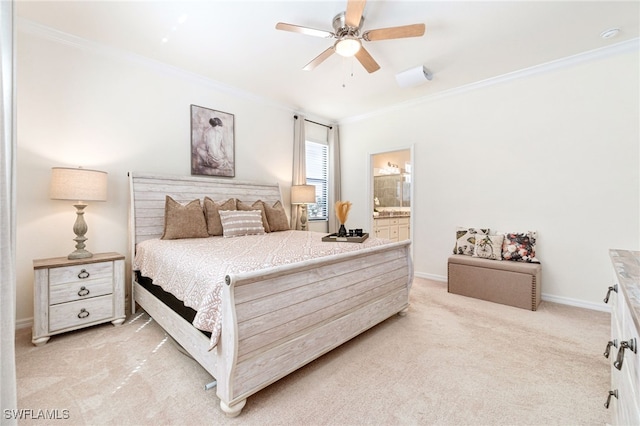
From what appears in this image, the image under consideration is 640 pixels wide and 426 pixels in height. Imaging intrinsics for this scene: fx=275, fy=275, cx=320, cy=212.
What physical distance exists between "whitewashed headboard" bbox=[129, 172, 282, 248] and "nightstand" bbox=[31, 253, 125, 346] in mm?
416

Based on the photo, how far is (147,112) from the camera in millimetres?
3234

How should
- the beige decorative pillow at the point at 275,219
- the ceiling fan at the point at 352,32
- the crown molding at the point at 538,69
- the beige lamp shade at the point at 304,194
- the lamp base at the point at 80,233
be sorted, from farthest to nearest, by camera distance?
the beige lamp shade at the point at 304,194 → the beige decorative pillow at the point at 275,219 → the crown molding at the point at 538,69 → the lamp base at the point at 80,233 → the ceiling fan at the point at 352,32

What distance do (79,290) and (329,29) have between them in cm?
326

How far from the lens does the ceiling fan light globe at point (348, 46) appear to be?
7.78ft

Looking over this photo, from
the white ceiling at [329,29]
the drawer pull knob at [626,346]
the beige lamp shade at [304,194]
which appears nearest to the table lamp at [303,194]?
the beige lamp shade at [304,194]

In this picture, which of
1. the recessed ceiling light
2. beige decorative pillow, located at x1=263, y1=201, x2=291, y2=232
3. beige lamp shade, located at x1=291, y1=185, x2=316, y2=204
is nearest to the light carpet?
beige decorative pillow, located at x1=263, y1=201, x2=291, y2=232

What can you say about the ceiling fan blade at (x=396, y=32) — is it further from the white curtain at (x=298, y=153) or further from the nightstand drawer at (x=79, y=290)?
the nightstand drawer at (x=79, y=290)

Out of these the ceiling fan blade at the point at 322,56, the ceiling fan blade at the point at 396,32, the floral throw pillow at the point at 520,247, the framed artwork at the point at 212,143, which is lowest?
the floral throw pillow at the point at 520,247

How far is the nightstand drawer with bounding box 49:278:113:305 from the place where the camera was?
7.37 ft

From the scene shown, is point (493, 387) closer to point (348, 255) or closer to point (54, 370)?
point (348, 255)

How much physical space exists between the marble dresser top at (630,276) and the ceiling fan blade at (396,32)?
6.45 ft

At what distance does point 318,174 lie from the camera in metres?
A: 5.36

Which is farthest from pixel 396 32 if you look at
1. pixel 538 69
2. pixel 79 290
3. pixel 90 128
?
pixel 79 290

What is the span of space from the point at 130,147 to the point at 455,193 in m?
4.24
